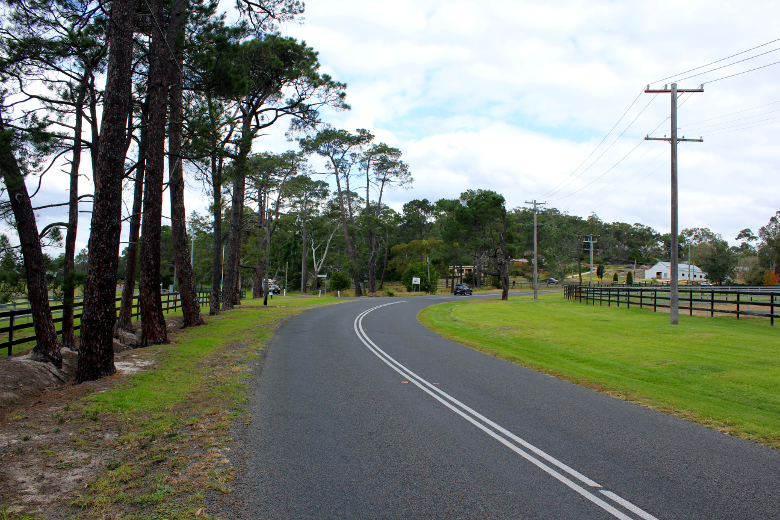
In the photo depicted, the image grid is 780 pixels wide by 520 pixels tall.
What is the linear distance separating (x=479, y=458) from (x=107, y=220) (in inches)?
301

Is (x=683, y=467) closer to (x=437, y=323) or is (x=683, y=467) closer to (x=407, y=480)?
(x=407, y=480)

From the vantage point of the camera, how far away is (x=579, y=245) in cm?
9344

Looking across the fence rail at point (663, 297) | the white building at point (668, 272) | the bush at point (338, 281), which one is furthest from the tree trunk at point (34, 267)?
the white building at point (668, 272)

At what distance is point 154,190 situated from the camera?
13.1 meters

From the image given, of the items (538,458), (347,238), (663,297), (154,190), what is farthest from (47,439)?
(347,238)

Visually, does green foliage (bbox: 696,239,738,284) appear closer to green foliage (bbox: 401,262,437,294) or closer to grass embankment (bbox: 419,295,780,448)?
green foliage (bbox: 401,262,437,294)

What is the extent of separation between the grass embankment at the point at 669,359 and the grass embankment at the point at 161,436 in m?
6.28

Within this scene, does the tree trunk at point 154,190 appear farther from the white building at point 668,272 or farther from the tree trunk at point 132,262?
the white building at point 668,272

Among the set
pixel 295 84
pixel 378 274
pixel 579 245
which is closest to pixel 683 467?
pixel 295 84

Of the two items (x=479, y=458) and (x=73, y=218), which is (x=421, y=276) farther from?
(x=479, y=458)

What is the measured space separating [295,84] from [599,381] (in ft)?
62.0

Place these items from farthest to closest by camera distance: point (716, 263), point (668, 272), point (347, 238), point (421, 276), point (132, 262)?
point (668, 272)
point (716, 263)
point (421, 276)
point (347, 238)
point (132, 262)

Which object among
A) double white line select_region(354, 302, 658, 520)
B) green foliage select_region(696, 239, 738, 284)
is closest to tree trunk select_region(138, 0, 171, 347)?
double white line select_region(354, 302, 658, 520)

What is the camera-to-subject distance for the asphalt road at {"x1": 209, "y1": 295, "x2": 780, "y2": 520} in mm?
4008
